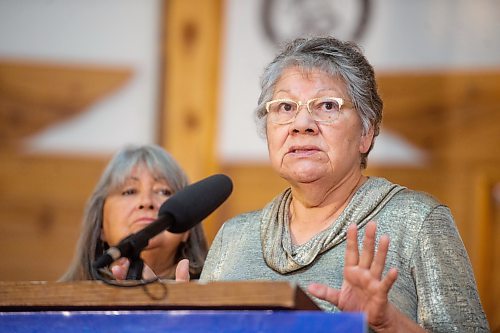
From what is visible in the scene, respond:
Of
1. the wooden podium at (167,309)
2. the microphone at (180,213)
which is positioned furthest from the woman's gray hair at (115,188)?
the wooden podium at (167,309)

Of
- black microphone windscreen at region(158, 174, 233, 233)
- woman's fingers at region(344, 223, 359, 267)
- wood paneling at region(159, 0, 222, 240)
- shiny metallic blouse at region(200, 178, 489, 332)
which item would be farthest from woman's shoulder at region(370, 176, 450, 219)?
wood paneling at region(159, 0, 222, 240)

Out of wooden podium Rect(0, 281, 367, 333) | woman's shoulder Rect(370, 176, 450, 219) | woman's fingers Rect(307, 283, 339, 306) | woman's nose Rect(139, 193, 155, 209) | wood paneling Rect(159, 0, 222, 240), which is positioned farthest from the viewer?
wood paneling Rect(159, 0, 222, 240)

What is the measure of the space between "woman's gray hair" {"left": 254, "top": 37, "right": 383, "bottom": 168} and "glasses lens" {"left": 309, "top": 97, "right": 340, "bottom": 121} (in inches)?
2.3

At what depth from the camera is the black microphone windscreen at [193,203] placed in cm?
213

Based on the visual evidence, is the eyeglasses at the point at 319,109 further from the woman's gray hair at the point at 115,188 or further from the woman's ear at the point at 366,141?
the woman's gray hair at the point at 115,188

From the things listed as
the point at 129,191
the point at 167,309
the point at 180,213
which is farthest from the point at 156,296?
the point at 129,191

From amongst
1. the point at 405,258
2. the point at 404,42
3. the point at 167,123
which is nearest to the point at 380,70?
the point at 404,42

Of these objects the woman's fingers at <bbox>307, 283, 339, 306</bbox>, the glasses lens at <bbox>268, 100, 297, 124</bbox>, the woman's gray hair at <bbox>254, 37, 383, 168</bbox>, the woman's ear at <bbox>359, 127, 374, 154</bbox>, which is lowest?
the woman's fingers at <bbox>307, 283, 339, 306</bbox>

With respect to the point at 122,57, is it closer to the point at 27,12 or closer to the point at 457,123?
the point at 27,12

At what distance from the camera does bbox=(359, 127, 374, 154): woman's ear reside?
291 centimetres

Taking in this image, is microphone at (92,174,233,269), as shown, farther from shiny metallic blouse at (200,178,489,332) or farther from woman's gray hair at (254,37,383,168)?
woman's gray hair at (254,37,383,168)

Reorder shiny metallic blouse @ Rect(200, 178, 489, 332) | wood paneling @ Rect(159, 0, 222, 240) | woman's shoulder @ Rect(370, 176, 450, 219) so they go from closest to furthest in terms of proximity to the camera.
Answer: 1. shiny metallic blouse @ Rect(200, 178, 489, 332)
2. woman's shoulder @ Rect(370, 176, 450, 219)
3. wood paneling @ Rect(159, 0, 222, 240)

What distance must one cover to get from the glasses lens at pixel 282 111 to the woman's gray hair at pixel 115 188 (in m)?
1.11

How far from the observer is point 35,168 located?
4.97 m
